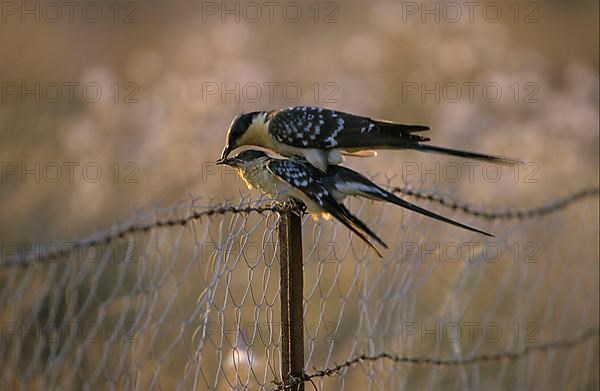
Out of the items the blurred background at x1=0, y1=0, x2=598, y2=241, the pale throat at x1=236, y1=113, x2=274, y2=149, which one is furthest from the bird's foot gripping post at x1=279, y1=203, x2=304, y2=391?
the blurred background at x1=0, y1=0, x2=598, y2=241

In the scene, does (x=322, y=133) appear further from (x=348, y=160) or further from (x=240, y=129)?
(x=348, y=160)

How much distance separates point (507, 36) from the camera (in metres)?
9.61

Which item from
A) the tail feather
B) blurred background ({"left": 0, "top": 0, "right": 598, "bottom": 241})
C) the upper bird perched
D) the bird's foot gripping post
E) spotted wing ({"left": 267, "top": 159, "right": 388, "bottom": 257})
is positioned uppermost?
blurred background ({"left": 0, "top": 0, "right": 598, "bottom": 241})

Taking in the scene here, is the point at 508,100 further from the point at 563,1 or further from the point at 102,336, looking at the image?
the point at 102,336

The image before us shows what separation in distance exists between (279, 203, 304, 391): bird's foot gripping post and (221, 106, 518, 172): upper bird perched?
657mm

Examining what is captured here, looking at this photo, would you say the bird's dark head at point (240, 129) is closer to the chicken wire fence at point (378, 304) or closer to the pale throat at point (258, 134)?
the pale throat at point (258, 134)

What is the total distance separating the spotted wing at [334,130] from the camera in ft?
13.9

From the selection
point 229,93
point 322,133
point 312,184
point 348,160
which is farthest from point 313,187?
point 229,93

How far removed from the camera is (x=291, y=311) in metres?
3.76

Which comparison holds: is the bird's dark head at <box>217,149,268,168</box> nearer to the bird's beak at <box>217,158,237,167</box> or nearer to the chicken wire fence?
the bird's beak at <box>217,158,237,167</box>

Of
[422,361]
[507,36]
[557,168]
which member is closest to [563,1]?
[507,36]

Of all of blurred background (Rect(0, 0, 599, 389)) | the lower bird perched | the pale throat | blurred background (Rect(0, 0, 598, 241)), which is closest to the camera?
the lower bird perched

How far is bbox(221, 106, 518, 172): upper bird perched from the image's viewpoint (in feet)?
13.9

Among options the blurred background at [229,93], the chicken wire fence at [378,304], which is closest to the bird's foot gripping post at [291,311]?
the chicken wire fence at [378,304]
